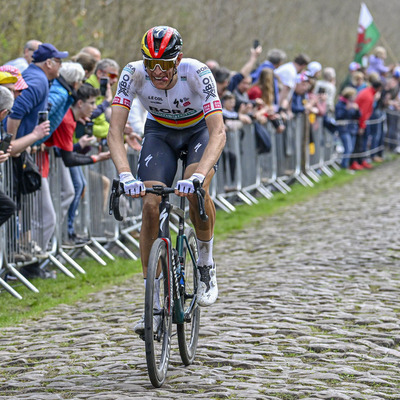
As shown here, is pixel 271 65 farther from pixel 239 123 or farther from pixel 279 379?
pixel 279 379

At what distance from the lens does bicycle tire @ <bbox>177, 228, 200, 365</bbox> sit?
Result: 21.8ft

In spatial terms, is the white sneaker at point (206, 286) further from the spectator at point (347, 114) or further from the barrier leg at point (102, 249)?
the spectator at point (347, 114)

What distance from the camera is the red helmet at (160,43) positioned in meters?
6.41

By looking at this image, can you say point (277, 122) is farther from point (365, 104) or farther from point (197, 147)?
point (197, 147)

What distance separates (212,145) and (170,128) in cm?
68

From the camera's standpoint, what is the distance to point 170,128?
285 inches

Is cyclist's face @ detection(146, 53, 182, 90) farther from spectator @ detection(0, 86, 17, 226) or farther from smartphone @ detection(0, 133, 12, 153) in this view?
smartphone @ detection(0, 133, 12, 153)

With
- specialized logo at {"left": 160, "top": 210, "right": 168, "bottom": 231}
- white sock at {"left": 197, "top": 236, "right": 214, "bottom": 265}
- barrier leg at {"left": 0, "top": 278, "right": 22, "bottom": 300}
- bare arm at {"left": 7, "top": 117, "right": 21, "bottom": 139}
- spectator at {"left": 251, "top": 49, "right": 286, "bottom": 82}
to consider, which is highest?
spectator at {"left": 251, "top": 49, "right": 286, "bottom": 82}

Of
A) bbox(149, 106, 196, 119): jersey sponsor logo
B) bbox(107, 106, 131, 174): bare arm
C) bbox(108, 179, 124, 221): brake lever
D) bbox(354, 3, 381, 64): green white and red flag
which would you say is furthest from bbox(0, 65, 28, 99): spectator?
bbox(354, 3, 381, 64): green white and red flag

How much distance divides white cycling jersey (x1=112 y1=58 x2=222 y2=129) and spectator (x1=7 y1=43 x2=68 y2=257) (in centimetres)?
291

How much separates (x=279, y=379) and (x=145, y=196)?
4.87 feet

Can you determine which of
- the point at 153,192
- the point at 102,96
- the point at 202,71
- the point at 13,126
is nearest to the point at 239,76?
the point at 102,96

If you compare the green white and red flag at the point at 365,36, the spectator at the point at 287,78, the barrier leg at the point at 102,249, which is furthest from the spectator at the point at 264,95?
the green white and red flag at the point at 365,36

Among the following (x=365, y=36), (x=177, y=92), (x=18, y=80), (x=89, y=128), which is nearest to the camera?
(x=177, y=92)
